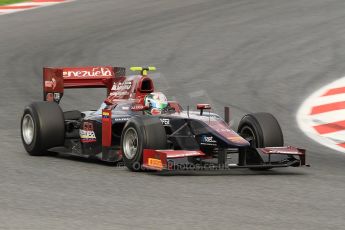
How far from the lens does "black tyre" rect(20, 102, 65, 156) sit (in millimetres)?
11227

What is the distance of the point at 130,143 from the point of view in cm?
1021

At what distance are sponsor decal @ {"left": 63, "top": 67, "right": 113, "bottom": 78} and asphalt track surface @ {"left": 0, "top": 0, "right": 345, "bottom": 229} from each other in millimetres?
1010

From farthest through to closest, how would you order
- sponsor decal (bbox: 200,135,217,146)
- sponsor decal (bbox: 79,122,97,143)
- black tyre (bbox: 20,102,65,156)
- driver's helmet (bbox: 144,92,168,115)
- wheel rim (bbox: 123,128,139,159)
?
black tyre (bbox: 20,102,65,156)
sponsor decal (bbox: 79,122,97,143)
driver's helmet (bbox: 144,92,168,115)
wheel rim (bbox: 123,128,139,159)
sponsor decal (bbox: 200,135,217,146)

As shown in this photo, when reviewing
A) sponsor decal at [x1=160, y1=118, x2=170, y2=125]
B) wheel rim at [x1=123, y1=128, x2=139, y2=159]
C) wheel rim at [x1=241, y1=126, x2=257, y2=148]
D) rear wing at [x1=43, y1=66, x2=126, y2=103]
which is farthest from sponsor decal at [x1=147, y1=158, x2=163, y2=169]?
rear wing at [x1=43, y1=66, x2=126, y2=103]

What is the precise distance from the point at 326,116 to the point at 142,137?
479 centimetres

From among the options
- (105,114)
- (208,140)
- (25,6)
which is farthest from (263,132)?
(25,6)

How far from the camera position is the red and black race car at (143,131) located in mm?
9891

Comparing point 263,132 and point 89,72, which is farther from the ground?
point 89,72

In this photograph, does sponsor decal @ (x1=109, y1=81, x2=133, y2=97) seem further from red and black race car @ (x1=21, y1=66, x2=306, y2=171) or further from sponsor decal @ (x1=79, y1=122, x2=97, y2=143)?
sponsor decal @ (x1=79, y1=122, x2=97, y2=143)

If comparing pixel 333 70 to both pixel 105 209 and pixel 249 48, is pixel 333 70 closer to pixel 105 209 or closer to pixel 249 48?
pixel 249 48

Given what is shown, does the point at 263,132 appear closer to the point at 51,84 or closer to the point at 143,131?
the point at 143,131

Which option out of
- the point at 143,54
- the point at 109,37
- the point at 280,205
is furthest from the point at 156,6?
the point at 280,205

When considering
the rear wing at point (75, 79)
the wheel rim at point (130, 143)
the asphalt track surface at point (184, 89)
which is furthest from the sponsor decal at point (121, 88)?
the wheel rim at point (130, 143)

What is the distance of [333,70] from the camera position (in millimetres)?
16812
